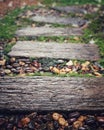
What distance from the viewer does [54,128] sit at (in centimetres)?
257

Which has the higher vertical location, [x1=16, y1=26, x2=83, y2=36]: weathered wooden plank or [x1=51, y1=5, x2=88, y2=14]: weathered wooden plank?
[x1=51, y1=5, x2=88, y2=14]: weathered wooden plank

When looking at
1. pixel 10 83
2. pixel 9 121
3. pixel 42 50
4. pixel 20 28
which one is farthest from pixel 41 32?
pixel 9 121

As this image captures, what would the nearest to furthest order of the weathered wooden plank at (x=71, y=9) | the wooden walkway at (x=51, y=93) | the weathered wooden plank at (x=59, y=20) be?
1. the wooden walkway at (x=51, y=93)
2. the weathered wooden plank at (x=59, y=20)
3. the weathered wooden plank at (x=71, y=9)

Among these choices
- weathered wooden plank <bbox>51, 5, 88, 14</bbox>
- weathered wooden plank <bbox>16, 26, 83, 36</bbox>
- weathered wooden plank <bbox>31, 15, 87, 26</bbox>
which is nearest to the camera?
weathered wooden plank <bbox>16, 26, 83, 36</bbox>

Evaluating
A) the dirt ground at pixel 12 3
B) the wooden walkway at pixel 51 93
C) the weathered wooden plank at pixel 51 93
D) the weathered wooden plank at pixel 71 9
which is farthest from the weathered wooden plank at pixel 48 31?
the dirt ground at pixel 12 3

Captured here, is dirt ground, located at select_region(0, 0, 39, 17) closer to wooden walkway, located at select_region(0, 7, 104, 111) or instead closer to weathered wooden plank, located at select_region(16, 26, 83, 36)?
weathered wooden plank, located at select_region(16, 26, 83, 36)

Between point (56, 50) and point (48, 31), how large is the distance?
1146 mm

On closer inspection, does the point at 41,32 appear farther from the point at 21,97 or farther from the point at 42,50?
the point at 21,97

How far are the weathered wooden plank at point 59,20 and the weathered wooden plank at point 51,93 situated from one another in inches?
116

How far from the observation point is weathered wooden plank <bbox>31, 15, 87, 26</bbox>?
5.96 meters

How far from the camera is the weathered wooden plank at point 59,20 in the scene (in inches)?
235

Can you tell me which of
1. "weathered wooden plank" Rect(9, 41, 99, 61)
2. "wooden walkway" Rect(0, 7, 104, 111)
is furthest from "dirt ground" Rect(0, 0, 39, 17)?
"wooden walkway" Rect(0, 7, 104, 111)

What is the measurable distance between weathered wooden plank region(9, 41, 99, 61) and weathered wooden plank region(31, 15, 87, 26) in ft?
5.04

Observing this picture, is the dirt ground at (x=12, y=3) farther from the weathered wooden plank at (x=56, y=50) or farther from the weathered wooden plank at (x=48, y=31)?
the weathered wooden plank at (x=56, y=50)
